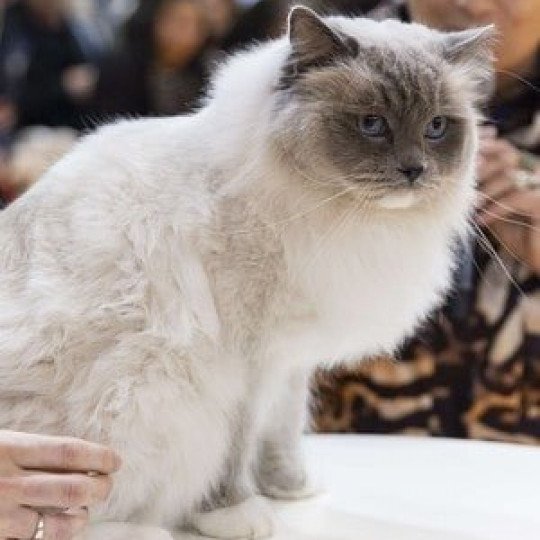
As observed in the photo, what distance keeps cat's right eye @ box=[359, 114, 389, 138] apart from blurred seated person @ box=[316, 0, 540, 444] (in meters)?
0.56

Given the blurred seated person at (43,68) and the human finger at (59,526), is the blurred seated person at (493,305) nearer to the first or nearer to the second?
the blurred seated person at (43,68)

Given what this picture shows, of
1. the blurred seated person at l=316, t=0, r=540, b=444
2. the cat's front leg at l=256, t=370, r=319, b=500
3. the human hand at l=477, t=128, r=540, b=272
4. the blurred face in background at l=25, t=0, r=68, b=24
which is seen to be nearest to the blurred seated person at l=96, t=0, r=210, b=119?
the blurred face in background at l=25, t=0, r=68, b=24

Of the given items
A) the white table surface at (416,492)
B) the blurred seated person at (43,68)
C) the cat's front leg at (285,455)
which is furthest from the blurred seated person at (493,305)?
the blurred seated person at (43,68)

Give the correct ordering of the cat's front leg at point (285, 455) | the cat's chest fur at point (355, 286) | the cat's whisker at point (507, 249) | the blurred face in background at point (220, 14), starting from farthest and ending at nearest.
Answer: the blurred face in background at point (220, 14)
the cat's whisker at point (507, 249)
the cat's front leg at point (285, 455)
the cat's chest fur at point (355, 286)

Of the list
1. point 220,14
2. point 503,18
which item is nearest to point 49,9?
point 220,14

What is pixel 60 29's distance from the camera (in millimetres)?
1920

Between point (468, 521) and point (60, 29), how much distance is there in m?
1.22

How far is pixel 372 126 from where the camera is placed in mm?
1150

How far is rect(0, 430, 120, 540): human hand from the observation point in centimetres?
107

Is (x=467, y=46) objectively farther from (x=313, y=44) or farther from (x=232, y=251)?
(x=232, y=251)

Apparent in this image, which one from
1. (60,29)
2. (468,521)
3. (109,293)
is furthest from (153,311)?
(60,29)

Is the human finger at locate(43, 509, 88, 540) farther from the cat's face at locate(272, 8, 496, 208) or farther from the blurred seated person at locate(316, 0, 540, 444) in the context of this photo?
the blurred seated person at locate(316, 0, 540, 444)

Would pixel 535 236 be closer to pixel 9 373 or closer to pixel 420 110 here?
pixel 420 110

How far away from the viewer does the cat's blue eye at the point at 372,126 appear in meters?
1.15
